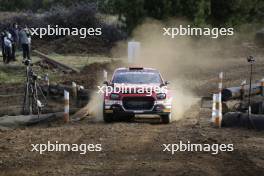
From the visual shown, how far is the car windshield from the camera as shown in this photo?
61.1 ft

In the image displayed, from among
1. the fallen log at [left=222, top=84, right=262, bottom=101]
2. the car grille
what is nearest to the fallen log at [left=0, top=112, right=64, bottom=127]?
the car grille

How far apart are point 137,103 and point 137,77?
1.36 m

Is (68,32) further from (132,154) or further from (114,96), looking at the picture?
(132,154)

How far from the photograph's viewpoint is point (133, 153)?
12203mm

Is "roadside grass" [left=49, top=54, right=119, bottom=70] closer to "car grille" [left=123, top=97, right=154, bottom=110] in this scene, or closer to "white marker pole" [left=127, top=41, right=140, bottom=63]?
"white marker pole" [left=127, top=41, right=140, bottom=63]

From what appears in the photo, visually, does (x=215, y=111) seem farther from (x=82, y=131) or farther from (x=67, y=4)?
(x=67, y=4)

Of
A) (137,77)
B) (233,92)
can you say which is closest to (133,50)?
(233,92)

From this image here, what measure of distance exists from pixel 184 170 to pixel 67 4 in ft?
212

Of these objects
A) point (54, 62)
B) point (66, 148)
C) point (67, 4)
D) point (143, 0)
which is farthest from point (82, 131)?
point (67, 4)

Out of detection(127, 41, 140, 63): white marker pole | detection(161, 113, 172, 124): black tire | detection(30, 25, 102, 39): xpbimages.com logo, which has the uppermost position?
detection(30, 25, 102, 39): xpbimages.com logo

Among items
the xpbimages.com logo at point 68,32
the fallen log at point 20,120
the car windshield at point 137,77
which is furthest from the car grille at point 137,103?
the xpbimages.com logo at point 68,32

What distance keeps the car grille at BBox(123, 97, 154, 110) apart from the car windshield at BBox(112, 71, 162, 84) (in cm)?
93

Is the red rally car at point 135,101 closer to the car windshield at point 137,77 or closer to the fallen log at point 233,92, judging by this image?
the car windshield at point 137,77

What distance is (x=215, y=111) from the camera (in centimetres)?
1653
